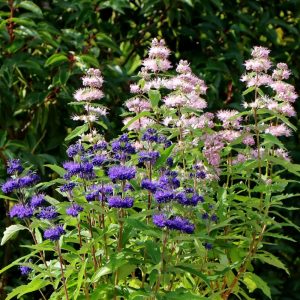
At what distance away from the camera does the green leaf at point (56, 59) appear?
11.0ft

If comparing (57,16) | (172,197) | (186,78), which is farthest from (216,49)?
(172,197)

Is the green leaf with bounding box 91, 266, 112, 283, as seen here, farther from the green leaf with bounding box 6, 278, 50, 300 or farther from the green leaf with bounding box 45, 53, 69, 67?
the green leaf with bounding box 45, 53, 69, 67

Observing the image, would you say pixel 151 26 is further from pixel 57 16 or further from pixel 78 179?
pixel 78 179

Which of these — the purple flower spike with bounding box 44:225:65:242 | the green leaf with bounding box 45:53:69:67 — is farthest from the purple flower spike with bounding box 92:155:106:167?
the green leaf with bounding box 45:53:69:67

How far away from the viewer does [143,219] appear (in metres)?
2.53

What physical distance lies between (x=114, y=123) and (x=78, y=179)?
1.34m

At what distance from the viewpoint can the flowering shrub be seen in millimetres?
2299

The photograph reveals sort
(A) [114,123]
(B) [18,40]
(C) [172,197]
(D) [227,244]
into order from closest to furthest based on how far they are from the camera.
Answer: (C) [172,197] < (D) [227,244] < (B) [18,40] < (A) [114,123]

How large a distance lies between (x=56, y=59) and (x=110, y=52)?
743mm

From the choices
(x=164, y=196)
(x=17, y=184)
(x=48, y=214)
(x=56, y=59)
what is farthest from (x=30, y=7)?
(x=164, y=196)

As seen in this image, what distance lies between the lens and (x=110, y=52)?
408cm

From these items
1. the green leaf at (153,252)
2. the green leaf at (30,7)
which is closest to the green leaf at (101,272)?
the green leaf at (153,252)

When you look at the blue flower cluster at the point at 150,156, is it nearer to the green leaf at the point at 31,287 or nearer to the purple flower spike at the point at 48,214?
the purple flower spike at the point at 48,214

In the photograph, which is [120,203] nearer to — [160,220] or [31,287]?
[160,220]
